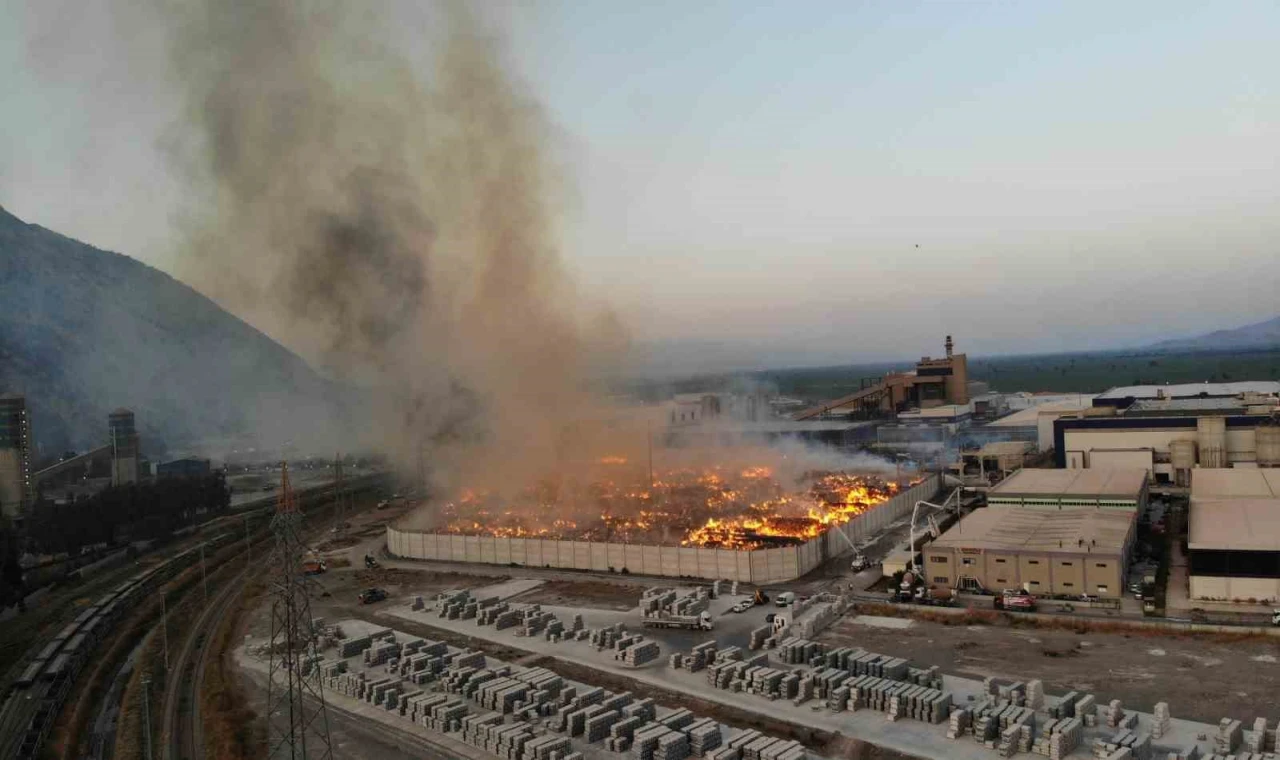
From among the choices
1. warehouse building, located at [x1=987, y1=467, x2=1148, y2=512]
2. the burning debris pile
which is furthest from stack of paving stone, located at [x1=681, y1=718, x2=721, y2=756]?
warehouse building, located at [x1=987, y1=467, x2=1148, y2=512]

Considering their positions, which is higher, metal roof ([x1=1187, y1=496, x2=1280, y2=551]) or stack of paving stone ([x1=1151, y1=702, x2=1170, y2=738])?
metal roof ([x1=1187, y1=496, x2=1280, y2=551])

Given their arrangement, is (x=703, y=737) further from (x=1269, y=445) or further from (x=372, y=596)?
(x=1269, y=445)

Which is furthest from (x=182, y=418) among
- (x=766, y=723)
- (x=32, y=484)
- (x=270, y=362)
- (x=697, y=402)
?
(x=766, y=723)

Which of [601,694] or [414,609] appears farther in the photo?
[414,609]

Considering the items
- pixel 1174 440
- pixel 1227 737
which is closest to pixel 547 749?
pixel 1227 737

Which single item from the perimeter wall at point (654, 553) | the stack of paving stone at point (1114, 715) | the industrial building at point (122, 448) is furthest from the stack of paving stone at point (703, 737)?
the industrial building at point (122, 448)

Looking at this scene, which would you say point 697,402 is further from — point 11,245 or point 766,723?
point 11,245

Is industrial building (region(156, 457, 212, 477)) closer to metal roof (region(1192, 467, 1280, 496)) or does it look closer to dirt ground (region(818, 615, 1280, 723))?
dirt ground (region(818, 615, 1280, 723))
